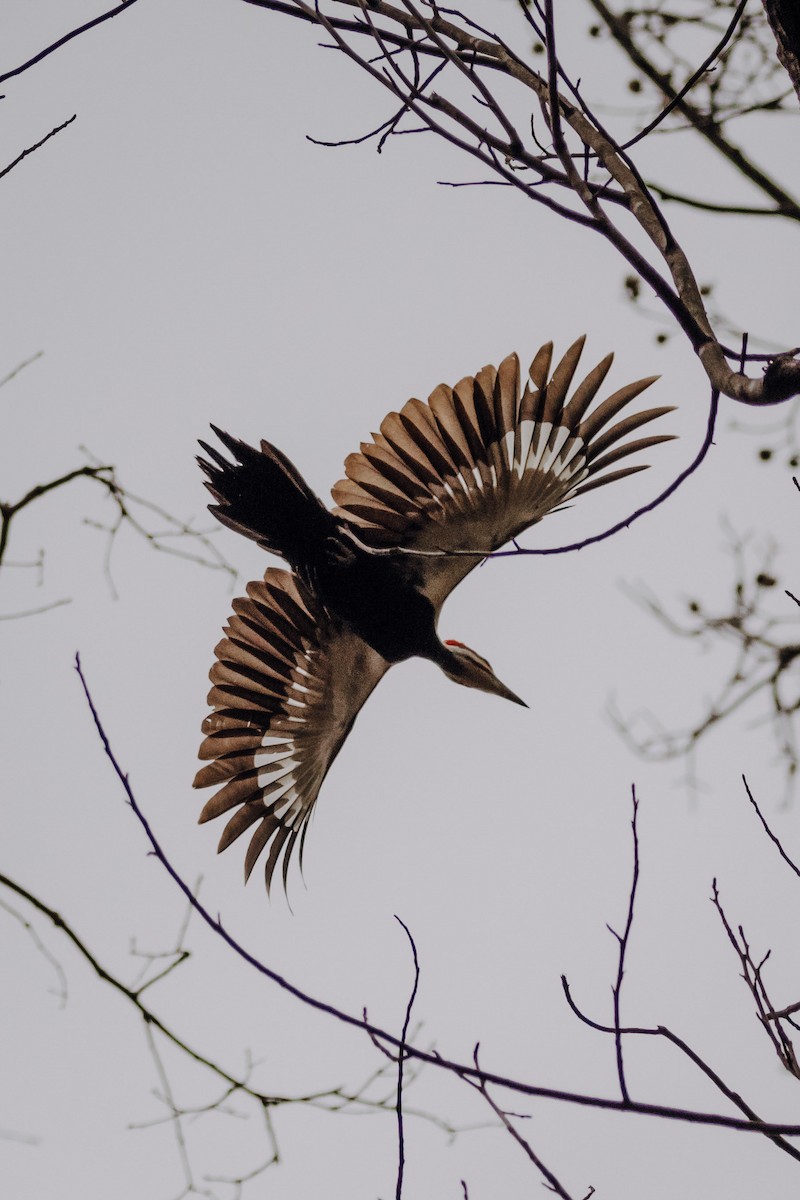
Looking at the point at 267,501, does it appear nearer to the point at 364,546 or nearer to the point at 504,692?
the point at 364,546

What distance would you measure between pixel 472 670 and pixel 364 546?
1035mm

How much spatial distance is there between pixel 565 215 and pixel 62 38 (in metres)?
1.29

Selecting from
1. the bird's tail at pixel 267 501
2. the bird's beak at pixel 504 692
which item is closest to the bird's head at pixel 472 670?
the bird's beak at pixel 504 692

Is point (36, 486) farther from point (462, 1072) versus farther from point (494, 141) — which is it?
point (462, 1072)

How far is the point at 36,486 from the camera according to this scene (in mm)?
2541

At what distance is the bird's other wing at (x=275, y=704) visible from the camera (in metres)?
4.07

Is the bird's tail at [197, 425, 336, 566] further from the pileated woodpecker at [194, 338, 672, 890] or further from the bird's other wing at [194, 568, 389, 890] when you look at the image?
the bird's other wing at [194, 568, 389, 890]

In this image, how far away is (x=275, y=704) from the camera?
4.21 meters

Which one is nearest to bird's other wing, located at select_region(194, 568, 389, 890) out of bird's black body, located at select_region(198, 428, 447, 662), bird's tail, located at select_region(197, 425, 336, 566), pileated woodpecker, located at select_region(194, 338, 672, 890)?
pileated woodpecker, located at select_region(194, 338, 672, 890)

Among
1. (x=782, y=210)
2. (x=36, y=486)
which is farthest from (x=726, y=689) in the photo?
(x=36, y=486)

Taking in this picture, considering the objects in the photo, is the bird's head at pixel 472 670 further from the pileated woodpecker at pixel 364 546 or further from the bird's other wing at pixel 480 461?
the bird's other wing at pixel 480 461

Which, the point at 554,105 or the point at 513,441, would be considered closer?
the point at 554,105

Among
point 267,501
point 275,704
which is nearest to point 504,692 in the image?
point 275,704

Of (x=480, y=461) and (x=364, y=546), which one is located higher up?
(x=480, y=461)
